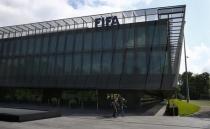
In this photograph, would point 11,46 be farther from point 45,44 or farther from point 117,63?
point 117,63

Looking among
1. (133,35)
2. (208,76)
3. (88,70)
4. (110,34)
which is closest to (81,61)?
(88,70)

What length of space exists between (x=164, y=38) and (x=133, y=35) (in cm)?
465

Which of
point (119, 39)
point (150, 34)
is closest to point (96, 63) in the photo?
point (119, 39)

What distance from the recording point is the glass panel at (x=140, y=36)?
40469 mm

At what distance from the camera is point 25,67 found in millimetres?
52938

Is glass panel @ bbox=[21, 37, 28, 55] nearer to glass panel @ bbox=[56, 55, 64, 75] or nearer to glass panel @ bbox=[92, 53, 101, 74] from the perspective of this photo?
glass panel @ bbox=[56, 55, 64, 75]

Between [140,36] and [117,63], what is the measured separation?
4.86 metres

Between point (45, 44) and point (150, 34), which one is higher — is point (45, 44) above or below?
above

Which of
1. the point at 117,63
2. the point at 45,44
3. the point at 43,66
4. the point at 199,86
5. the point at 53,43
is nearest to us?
the point at 117,63

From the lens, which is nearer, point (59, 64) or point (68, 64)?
point (68, 64)

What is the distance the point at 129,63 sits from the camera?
1613 inches

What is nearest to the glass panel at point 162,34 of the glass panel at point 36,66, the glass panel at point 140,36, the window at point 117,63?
the glass panel at point 140,36

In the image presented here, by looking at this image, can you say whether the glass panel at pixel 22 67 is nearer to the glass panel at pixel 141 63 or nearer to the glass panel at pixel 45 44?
the glass panel at pixel 45 44

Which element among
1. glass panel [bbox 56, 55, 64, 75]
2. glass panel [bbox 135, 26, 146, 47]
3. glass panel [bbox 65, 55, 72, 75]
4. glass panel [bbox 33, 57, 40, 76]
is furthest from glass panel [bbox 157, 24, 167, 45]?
glass panel [bbox 33, 57, 40, 76]
